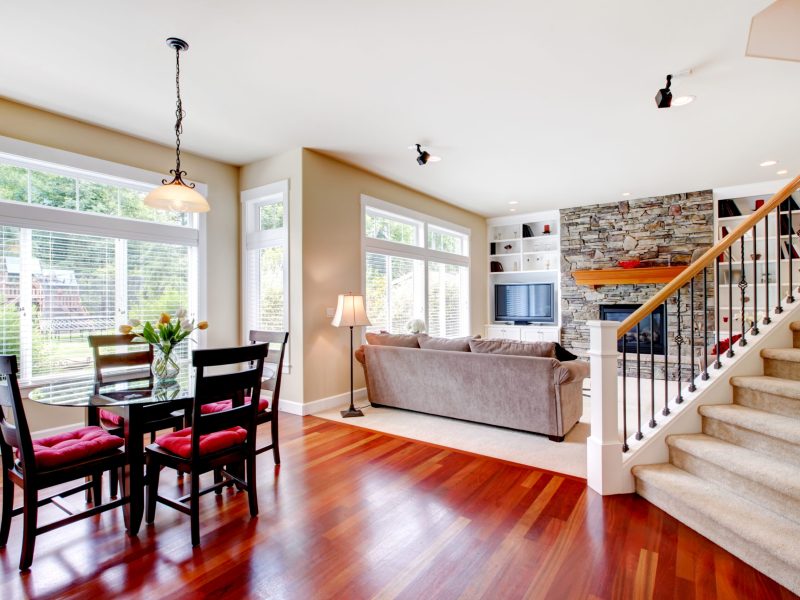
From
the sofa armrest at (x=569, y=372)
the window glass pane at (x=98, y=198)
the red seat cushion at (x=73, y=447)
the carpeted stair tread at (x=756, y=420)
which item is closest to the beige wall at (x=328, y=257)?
the window glass pane at (x=98, y=198)

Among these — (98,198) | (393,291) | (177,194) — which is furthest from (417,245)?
(177,194)

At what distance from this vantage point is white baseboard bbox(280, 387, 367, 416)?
459 centimetres

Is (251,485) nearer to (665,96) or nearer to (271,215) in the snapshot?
(271,215)

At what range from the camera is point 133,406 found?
84.7 inches

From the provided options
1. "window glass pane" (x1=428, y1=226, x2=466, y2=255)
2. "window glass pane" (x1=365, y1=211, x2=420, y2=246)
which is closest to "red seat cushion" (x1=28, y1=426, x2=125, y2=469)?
"window glass pane" (x1=365, y1=211, x2=420, y2=246)

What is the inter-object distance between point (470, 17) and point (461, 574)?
299 cm

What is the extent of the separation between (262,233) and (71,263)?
1854 millimetres

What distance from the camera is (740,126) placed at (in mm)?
4105

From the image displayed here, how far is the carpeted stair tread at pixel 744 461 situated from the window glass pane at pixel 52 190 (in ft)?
17.0

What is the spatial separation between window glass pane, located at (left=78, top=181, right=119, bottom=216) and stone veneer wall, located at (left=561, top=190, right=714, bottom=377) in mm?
6675

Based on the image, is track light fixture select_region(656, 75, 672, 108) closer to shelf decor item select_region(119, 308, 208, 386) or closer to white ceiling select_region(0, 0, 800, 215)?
white ceiling select_region(0, 0, 800, 215)

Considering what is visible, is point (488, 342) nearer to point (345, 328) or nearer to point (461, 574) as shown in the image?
point (345, 328)

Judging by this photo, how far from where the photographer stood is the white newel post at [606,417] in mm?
2609

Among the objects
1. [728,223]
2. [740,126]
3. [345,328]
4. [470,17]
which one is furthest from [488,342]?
[728,223]
